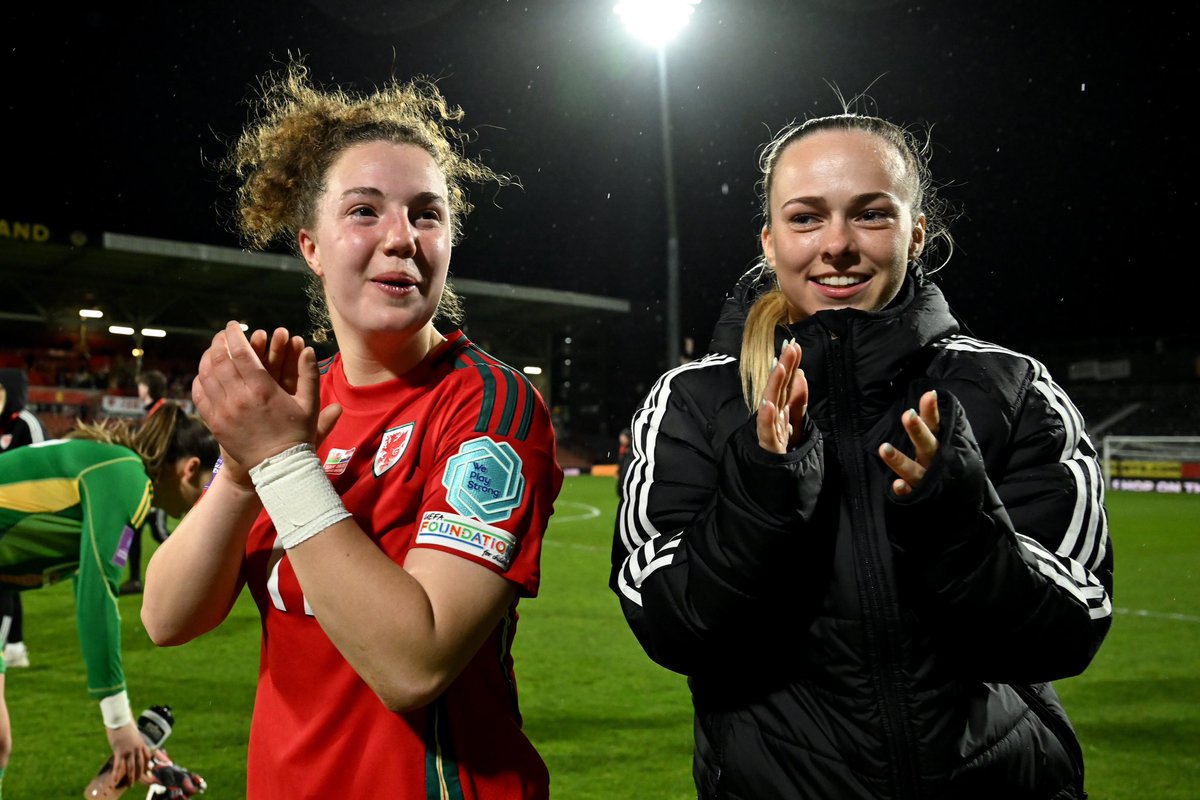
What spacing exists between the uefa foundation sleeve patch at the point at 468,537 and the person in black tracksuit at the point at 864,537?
0.89 ft

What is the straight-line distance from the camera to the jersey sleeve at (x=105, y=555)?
116 inches

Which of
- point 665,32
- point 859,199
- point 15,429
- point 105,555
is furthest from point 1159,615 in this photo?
point 665,32

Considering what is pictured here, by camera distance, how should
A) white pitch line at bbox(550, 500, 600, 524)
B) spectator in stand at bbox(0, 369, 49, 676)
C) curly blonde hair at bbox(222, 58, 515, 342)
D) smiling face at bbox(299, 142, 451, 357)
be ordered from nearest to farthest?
smiling face at bbox(299, 142, 451, 357)
curly blonde hair at bbox(222, 58, 515, 342)
spectator in stand at bbox(0, 369, 49, 676)
white pitch line at bbox(550, 500, 600, 524)

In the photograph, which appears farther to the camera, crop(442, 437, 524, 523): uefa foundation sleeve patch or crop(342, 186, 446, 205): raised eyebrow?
crop(342, 186, 446, 205): raised eyebrow

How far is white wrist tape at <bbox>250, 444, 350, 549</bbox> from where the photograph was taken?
1438mm

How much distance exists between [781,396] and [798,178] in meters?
0.57

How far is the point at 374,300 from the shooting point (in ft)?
5.77

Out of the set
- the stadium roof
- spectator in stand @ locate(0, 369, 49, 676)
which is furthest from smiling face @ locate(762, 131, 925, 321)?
the stadium roof

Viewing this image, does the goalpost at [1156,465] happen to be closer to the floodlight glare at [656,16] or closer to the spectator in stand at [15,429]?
the floodlight glare at [656,16]

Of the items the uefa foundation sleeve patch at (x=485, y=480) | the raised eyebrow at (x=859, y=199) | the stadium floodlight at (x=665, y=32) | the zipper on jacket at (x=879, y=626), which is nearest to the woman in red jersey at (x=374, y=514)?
the uefa foundation sleeve patch at (x=485, y=480)

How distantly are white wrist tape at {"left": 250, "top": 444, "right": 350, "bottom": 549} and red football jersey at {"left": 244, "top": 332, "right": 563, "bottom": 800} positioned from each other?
18 centimetres

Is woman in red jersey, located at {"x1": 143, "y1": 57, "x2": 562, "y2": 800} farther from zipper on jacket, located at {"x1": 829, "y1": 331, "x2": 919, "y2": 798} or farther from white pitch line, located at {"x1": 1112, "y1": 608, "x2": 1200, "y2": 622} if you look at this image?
white pitch line, located at {"x1": 1112, "y1": 608, "x2": 1200, "y2": 622}

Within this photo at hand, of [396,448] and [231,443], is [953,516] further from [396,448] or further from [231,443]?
[231,443]

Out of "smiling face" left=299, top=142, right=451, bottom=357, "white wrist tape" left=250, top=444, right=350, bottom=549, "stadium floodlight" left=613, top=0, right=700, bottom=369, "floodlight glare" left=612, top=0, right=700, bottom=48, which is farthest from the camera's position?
"floodlight glare" left=612, top=0, right=700, bottom=48
